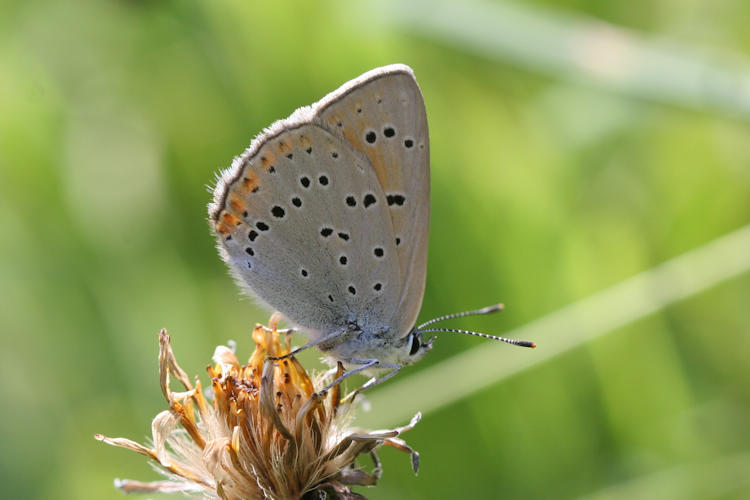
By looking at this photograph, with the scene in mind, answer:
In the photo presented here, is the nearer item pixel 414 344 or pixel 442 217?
pixel 414 344

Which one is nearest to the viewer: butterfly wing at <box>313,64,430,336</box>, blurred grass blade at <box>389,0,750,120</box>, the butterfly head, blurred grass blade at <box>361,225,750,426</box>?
butterfly wing at <box>313,64,430,336</box>

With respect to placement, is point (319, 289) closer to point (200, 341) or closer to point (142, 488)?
point (142, 488)

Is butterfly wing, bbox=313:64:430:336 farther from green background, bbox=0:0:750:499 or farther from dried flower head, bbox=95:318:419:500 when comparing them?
green background, bbox=0:0:750:499

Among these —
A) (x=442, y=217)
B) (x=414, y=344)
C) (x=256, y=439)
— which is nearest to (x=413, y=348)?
(x=414, y=344)

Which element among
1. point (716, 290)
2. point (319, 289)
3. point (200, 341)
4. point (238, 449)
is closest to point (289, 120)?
point (319, 289)

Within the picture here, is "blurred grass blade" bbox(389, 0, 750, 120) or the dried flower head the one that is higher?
"blurred grass blade" bbox(389, 0, 750, 120)

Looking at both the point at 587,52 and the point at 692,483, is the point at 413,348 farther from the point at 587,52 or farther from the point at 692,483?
the point at 587,52

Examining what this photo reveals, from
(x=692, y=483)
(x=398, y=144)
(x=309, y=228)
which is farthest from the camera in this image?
(x=692, y=483)

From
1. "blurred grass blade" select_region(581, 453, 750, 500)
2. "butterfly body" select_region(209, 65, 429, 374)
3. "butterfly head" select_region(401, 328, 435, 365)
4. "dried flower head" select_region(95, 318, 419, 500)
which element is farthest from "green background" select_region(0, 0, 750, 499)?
"dried flower head" select_region(95, 318, 419, 500)
